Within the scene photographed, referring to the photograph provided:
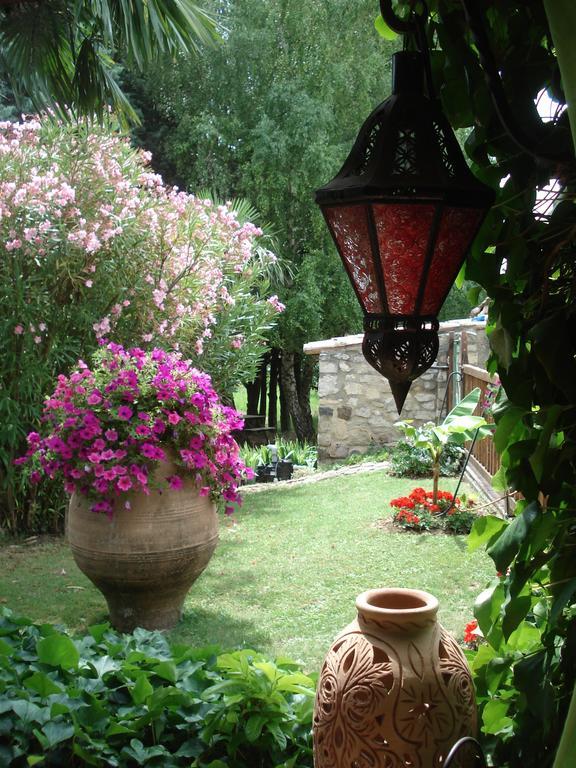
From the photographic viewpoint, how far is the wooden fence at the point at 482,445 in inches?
259

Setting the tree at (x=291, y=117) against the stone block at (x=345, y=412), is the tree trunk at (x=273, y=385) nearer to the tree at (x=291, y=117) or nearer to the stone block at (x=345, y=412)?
the tree at (x=291, y=117)

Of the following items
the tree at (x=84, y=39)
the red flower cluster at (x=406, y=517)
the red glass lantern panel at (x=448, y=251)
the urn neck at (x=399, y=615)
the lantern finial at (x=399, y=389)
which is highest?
the tree at (x=84, y=39)

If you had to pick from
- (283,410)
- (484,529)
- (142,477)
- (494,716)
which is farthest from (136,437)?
(283,410)

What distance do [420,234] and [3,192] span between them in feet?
17.9

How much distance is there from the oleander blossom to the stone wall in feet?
15.7

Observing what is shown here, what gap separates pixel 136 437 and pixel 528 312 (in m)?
3.05

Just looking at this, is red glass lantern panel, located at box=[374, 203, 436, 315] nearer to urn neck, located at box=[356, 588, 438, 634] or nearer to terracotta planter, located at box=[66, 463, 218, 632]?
urn neck, located at box=[356, 588, 438, 634]

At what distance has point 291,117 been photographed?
12.6 metres

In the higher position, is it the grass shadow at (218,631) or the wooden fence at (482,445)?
the wooden fence at (482,445)

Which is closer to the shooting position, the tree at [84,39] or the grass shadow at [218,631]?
the tree at [84,39]

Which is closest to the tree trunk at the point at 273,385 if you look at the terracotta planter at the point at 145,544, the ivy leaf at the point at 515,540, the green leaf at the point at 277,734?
the terracotta planter at the point at 145,544

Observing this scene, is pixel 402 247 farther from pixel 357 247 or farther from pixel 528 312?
pixel 528 312

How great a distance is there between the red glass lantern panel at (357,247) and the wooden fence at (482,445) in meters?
5.28

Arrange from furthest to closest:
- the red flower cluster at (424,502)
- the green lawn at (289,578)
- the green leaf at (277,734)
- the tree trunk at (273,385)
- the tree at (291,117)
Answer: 1. the tree trunk at (273,385)
2. the tree at (291,117)
3. the red flower cluster at (424,502)
4. the green lawn at (289,578)
5. the green leaf at (277,734)
